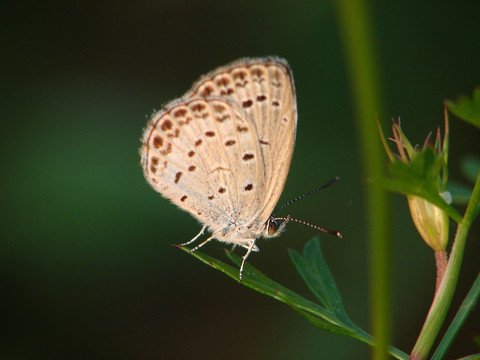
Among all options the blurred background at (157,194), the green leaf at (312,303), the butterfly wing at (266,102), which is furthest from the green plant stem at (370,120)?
the blurred background at (157,194)

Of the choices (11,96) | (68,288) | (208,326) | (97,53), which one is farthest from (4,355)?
(97,53)

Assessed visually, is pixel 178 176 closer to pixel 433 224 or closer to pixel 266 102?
pixel 266 102

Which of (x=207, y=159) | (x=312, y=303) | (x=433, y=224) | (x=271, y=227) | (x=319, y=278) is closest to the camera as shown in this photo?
(x=433, y=224)

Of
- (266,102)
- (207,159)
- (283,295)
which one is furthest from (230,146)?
(283,295)

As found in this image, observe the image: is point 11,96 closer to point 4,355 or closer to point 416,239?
point 4,355

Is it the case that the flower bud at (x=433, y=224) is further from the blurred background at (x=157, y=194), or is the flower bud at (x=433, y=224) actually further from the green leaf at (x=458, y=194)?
the blurred background at (x=157, y=194)
